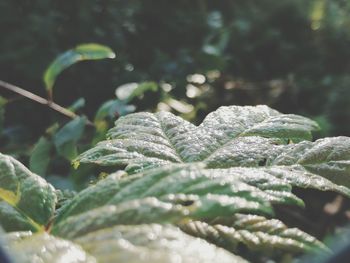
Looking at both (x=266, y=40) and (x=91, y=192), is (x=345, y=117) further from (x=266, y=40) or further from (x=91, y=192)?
(x=91, y=192)

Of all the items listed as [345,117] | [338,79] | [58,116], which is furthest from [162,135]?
[338,79]

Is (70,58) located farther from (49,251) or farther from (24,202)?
(49,251)

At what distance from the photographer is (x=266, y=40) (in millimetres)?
2922

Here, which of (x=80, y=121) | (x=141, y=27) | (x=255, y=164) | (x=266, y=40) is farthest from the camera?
(x=266, y=40)

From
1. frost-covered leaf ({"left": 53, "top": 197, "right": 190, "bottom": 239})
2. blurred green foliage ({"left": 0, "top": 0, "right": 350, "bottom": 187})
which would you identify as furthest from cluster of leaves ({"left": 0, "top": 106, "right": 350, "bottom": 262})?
blurred green foliage ({"left": 0, "top": 0, "right": 350, "bottom": 187})

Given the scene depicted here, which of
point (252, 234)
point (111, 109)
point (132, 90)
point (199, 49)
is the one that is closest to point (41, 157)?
point (111, 109)

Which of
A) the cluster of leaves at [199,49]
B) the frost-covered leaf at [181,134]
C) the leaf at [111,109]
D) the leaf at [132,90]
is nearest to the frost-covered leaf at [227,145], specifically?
the frost-covered leaf at [181,134]

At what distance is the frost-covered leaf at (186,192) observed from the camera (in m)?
0.41

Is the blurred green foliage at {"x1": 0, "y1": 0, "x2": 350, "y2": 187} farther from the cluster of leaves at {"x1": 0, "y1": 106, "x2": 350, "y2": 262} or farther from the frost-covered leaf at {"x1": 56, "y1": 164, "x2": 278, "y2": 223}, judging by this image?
the frost-covered leaf at {"x1": 56, "y1": 164, "x2": 278, "y2": 223}

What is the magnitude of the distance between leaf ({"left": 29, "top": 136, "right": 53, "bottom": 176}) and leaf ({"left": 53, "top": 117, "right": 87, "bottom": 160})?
0.08 ft

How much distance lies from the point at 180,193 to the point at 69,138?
835mm

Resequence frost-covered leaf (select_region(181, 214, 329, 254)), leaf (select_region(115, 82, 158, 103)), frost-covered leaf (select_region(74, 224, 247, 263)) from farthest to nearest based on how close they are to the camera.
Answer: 1. leaf (select_region(115, 82, 158, 103))
2. frost-covered leaf (select_region(181, 214, 329, 254))
3. frost-covered leaf (select_region(74, 224, 247, 263))

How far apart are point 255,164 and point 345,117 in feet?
6.37

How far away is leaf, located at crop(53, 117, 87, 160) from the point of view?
1.20 m
